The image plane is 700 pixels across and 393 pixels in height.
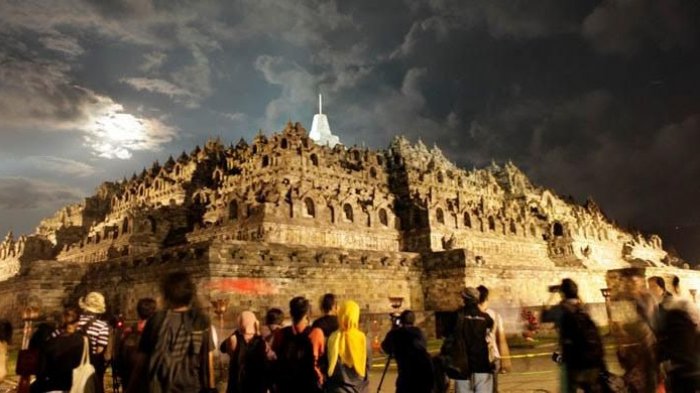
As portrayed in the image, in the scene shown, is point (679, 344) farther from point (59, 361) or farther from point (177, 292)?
point (59, 361)

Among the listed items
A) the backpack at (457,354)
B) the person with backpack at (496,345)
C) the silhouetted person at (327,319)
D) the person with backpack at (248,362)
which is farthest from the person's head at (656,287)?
the person with backpack at (248,362)

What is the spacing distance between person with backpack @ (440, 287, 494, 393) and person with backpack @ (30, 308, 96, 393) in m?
4.79

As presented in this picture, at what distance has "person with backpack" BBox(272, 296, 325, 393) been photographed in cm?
656

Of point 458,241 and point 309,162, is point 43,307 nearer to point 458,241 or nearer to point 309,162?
point 309,162

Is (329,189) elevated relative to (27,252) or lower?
elevated

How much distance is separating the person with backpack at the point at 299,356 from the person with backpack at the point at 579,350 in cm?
323

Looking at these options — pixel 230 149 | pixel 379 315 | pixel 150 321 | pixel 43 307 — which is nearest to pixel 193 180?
pixel 230 149

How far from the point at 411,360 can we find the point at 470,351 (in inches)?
33.1

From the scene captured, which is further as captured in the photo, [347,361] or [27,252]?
[27,252]

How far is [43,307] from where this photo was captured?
24.8m

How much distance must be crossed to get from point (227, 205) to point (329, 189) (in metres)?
8.93

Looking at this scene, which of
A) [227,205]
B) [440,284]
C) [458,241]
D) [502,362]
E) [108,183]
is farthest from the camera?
[108,183]

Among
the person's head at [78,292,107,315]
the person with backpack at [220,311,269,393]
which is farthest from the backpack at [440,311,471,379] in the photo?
the person's head at [78,292,107,315]

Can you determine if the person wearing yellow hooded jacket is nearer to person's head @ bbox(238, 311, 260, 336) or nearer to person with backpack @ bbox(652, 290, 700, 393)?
person's head @ bbox(238, 311, 260, 336)
